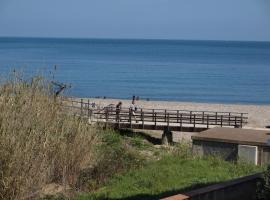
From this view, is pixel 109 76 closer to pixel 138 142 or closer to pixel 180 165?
pixel 138 142

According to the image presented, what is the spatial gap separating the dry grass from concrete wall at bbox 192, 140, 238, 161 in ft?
12.5

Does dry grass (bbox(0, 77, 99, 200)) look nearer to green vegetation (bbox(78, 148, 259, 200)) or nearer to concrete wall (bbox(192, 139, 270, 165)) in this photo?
green vegetation (bbox(78, 148, 259, 200))

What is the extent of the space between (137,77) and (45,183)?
233 feet

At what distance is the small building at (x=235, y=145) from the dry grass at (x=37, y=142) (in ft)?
12.6

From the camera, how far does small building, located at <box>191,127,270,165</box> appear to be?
16.0m

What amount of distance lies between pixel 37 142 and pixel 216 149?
7022mm

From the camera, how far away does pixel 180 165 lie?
1487 cm

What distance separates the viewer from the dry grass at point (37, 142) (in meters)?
10.6

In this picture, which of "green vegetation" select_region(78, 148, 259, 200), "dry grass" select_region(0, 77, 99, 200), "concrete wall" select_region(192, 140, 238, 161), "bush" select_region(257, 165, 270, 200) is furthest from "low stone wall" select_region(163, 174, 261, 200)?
"concrete wall" select_region(192, 140, 238, 161)

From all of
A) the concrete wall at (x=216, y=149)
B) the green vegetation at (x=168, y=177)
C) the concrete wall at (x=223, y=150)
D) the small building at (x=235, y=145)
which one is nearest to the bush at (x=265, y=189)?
the green vegetation at (x=168, y=177)

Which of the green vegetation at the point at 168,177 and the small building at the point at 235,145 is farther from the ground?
the small building at the point at 235,145

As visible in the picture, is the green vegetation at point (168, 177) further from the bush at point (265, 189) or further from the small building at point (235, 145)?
the bush at point (265, 189)

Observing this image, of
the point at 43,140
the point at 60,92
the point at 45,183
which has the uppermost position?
the point at 60,92

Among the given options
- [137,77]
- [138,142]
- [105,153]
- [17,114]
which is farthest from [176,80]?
[17,114]
